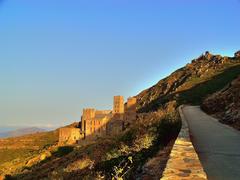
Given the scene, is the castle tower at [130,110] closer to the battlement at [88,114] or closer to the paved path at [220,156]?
the battlement at [88,114]

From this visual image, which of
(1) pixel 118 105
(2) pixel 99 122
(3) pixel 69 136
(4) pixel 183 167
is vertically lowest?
(4) pixel 183 167

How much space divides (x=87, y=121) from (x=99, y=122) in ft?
12.7

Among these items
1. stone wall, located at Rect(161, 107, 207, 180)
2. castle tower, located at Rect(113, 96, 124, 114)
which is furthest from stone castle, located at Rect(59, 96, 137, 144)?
stone wall, located at Rect(161, 107, 207, 180)

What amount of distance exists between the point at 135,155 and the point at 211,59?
132m

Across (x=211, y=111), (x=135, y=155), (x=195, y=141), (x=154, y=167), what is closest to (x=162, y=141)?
(x=195, y=141)

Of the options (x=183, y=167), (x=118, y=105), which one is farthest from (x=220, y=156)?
(x=118, y=105)

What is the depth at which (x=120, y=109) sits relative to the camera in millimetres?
87562

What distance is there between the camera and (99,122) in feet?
272

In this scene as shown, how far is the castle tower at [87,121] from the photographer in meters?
83.5

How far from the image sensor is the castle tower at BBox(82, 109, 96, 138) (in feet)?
274

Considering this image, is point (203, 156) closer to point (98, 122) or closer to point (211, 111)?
point (211, 111)

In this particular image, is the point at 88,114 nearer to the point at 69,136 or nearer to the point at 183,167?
the point at 69,136

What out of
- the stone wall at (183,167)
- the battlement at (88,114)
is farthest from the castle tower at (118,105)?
the stone wall at (183,167)

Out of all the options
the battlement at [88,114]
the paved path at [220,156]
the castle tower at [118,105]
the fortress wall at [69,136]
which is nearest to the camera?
the paved path at [220,156]
